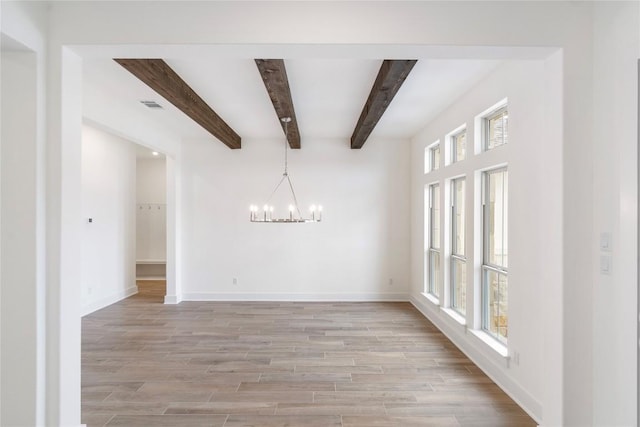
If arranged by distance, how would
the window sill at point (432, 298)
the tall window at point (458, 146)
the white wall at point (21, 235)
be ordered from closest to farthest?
the white wall at point (21, 235) < the tall window at point (458, 146) < the window sill at point (432, 298)

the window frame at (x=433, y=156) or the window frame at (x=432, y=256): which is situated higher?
the window frame at (x=433, y=156)

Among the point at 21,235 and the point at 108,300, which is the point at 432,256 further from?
the point at 108,300

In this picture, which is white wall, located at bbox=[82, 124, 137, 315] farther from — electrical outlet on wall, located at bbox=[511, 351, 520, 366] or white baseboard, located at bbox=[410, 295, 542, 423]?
electrical outlet on wall, located at bbox=[511, 351, 520, 366]

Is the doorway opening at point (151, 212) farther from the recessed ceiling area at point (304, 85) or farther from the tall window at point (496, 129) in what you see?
the tall window at point (496, 129)

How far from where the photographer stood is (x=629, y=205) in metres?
1.96

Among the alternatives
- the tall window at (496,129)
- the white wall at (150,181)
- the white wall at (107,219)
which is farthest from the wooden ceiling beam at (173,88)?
the white wall at (150,181)

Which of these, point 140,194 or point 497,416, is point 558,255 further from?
point 140,194

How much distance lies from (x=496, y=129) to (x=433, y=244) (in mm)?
Result: 2510

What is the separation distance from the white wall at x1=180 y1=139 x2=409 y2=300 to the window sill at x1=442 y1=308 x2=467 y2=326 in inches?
72.0

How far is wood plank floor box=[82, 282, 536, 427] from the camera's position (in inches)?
108

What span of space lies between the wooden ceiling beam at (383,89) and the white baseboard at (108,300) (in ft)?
16.7

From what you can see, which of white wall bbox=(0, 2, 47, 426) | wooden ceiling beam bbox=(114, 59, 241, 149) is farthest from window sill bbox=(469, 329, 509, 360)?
wooden ceiling beam bbox=(114, 59, 241, 149)

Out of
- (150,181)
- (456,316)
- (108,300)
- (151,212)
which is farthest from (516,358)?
(150,181)

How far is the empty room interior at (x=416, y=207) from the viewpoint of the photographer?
84.4 inches
